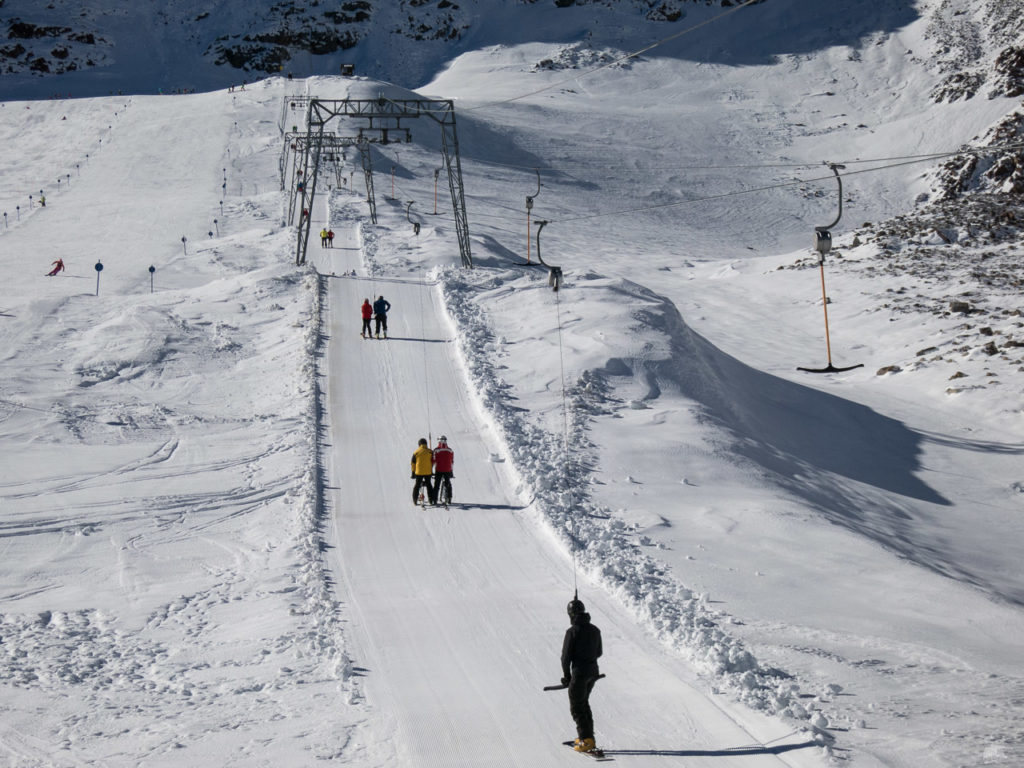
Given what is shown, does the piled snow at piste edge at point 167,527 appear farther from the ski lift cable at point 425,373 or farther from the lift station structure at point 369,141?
the lift station structure at point 369,141

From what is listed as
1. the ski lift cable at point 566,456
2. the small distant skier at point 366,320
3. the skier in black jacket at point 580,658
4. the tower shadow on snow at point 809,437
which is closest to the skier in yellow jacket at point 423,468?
the ski lift cable at point 566,456

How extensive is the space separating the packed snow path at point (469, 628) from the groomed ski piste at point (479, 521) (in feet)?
0.17

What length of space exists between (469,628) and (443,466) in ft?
15.8

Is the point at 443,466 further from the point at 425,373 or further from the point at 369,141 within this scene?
the point at 369,141

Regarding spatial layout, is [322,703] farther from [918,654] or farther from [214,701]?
[918,654]

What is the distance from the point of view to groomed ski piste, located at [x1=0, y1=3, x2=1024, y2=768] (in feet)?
31.9

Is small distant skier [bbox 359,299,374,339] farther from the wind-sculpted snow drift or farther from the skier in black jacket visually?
the skier in black jacket

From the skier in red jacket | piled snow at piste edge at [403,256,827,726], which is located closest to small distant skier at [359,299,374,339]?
piled snow at piste edge at [403,256,827,726]

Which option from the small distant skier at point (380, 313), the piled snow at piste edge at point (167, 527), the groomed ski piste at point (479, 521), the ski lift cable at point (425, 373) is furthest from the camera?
the small distant skier at point (380, 313)

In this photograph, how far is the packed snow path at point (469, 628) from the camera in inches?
362

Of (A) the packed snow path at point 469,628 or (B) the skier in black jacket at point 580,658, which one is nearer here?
(B) the skier in black jacket at point 580,658

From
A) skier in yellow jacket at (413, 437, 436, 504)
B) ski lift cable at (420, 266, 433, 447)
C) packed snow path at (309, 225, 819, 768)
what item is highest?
ski lift cable at (420, 266, 433, 447)

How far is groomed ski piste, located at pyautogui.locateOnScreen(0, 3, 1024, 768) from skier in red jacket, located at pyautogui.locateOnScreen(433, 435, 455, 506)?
1.79ft

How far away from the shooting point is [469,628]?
1204cm
